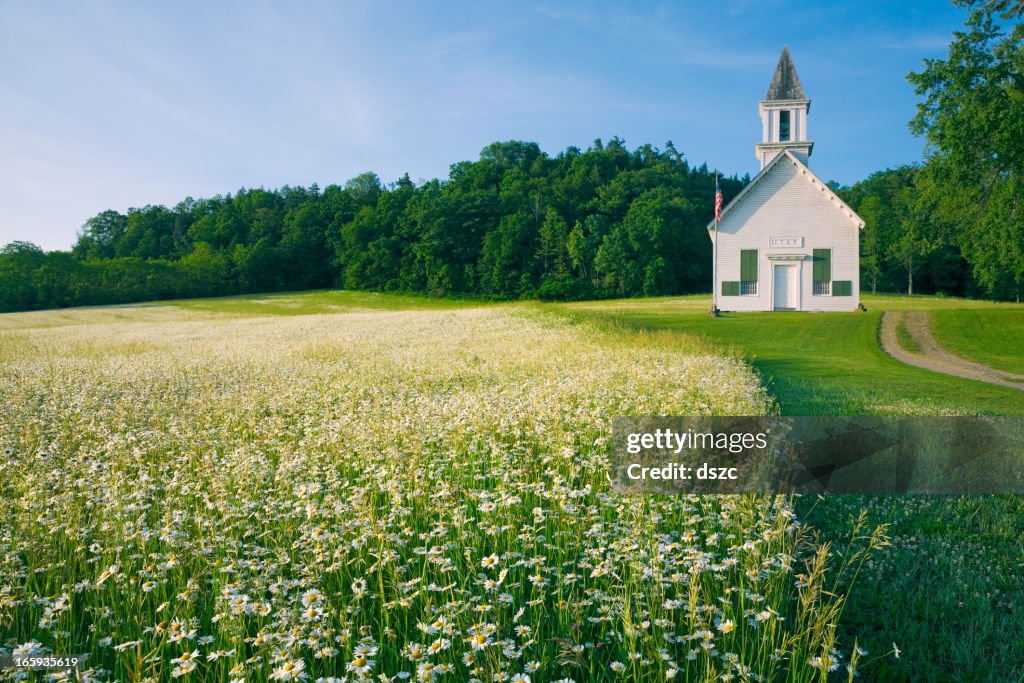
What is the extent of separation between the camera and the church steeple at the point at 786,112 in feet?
100

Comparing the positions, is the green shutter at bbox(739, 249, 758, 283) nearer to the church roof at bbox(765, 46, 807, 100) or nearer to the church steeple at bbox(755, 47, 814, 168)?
the church steeple at bbox(755, 47, 814, 168)

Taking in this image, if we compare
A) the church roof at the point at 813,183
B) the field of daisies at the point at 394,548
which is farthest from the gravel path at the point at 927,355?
the field of daisies at the point at 394,548

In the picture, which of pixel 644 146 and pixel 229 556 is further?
pixel 644 146

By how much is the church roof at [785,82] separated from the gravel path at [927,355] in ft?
41.0

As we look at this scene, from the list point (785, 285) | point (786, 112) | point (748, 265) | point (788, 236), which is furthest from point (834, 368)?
point (786, 112)

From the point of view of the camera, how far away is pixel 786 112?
30859mm

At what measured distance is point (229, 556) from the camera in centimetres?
416

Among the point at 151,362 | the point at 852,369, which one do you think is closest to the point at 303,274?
the point at 151,362

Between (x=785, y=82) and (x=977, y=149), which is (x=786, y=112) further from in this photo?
(x=977, y=149)

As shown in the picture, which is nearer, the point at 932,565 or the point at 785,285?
the point at 932,565

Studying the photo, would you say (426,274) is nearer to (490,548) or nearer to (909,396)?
(909,396)

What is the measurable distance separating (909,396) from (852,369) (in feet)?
13.0

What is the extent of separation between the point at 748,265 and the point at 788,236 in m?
2.41

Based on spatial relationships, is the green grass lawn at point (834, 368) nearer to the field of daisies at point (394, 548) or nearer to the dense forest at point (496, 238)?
the field of daisies at point (394, 548)
